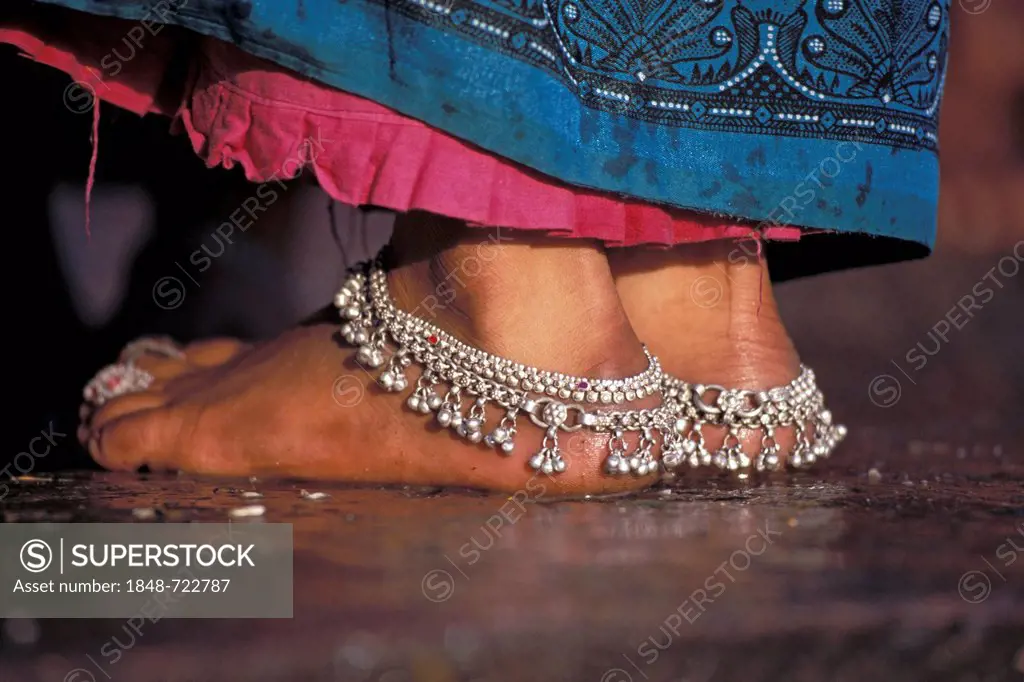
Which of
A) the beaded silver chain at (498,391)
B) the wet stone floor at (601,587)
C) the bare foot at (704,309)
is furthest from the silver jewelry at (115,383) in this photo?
the bare foot at (704,309)

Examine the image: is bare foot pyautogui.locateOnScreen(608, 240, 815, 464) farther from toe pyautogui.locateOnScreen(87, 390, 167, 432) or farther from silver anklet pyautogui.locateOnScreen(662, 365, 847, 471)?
toe pyautogui.locateOnScreen(87, 390, 167, 432)

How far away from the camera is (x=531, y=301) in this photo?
90 centimetres

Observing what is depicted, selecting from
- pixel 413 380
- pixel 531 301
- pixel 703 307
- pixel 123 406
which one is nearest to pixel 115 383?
pixel 123 406

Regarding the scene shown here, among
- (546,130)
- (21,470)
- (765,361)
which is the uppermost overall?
(546,130)

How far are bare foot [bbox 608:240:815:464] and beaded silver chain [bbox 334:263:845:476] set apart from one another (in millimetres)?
90

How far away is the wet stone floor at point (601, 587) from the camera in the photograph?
0.55 m

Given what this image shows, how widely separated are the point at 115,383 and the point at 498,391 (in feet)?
1.40

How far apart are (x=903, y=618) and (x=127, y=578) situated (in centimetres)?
43

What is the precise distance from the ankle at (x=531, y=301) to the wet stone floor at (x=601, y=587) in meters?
0.12

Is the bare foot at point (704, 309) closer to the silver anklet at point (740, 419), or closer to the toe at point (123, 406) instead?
the silver anklet at point (740, 419)

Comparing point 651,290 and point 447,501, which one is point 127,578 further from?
point 651,290

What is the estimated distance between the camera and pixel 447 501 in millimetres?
838

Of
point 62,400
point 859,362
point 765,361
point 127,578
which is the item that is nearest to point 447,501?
point 127,578

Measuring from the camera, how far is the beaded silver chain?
0.88m
